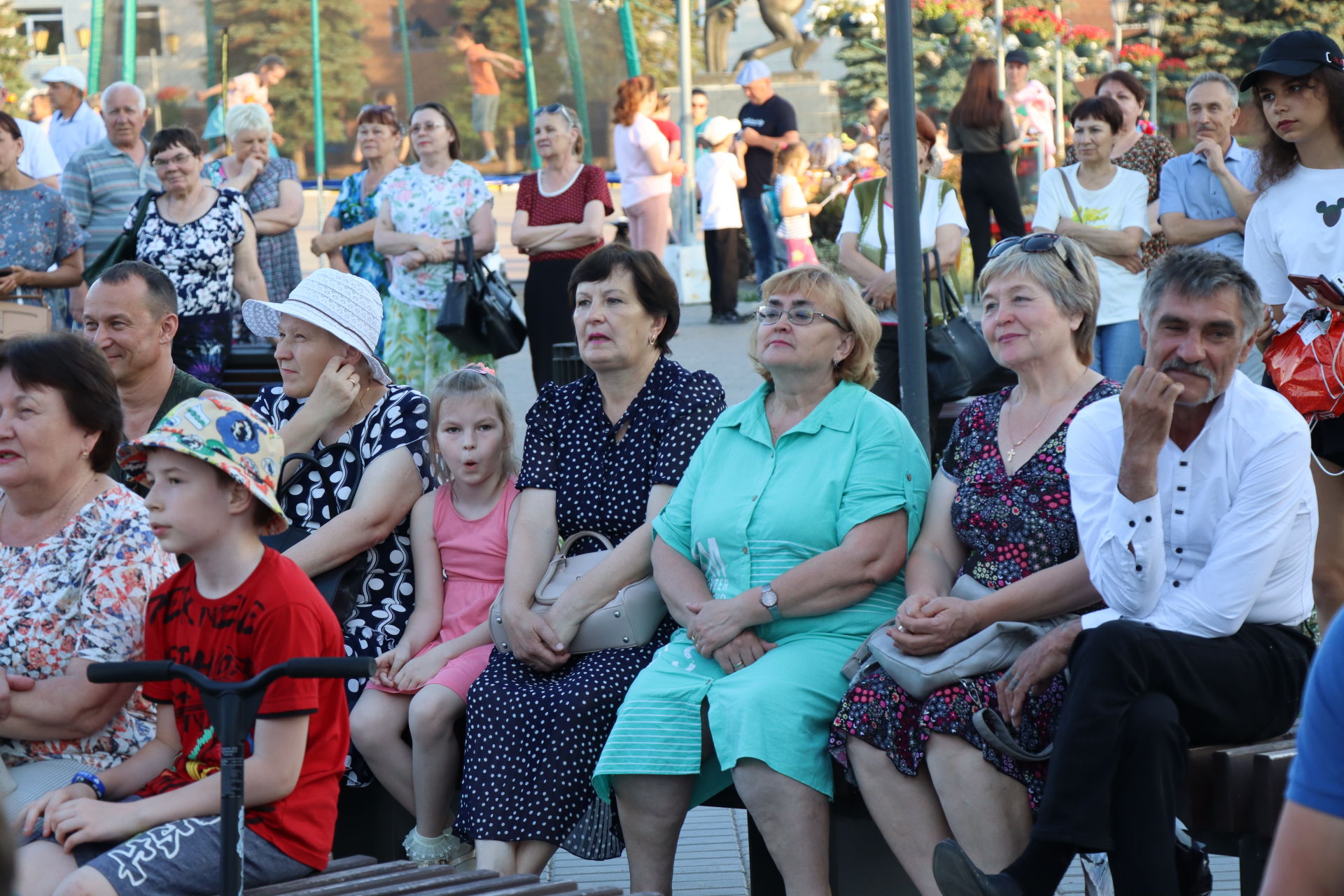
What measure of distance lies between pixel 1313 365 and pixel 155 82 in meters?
16.3

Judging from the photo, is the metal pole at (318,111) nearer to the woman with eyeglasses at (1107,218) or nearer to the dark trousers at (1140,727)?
the woman with eyeglasses at (1107,218)

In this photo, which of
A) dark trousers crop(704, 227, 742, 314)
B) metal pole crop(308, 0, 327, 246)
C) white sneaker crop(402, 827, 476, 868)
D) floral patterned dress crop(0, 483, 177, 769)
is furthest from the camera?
metal pole crop(308, 0, 327, 246)

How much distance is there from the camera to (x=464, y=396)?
4.59 m

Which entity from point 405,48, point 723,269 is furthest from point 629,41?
point 723,269

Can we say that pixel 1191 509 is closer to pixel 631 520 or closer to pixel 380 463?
pixel 631 520

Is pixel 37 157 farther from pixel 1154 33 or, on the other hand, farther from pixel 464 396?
pixel 1154 33

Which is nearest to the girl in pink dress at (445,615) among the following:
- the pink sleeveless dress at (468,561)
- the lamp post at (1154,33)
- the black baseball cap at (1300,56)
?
the pink sleeveless dress at (468,561)

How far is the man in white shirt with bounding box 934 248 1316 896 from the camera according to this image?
318cm

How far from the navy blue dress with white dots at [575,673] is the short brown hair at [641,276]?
15 cm

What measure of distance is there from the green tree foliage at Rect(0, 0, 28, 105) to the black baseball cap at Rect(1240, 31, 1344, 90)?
35.2 m

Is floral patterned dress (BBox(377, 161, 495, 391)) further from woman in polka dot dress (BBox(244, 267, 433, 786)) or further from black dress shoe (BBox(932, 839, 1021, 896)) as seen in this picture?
black dress shoe (BBox(932, 839, 1021, 896))

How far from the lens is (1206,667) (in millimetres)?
3291

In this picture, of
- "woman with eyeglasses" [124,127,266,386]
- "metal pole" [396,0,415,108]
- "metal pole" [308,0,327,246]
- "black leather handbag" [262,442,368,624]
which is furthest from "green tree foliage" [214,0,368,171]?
"black leather handbag" [262,442,368,624]

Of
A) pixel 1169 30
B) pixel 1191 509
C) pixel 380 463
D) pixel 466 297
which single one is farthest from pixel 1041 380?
pixel 1169 30
